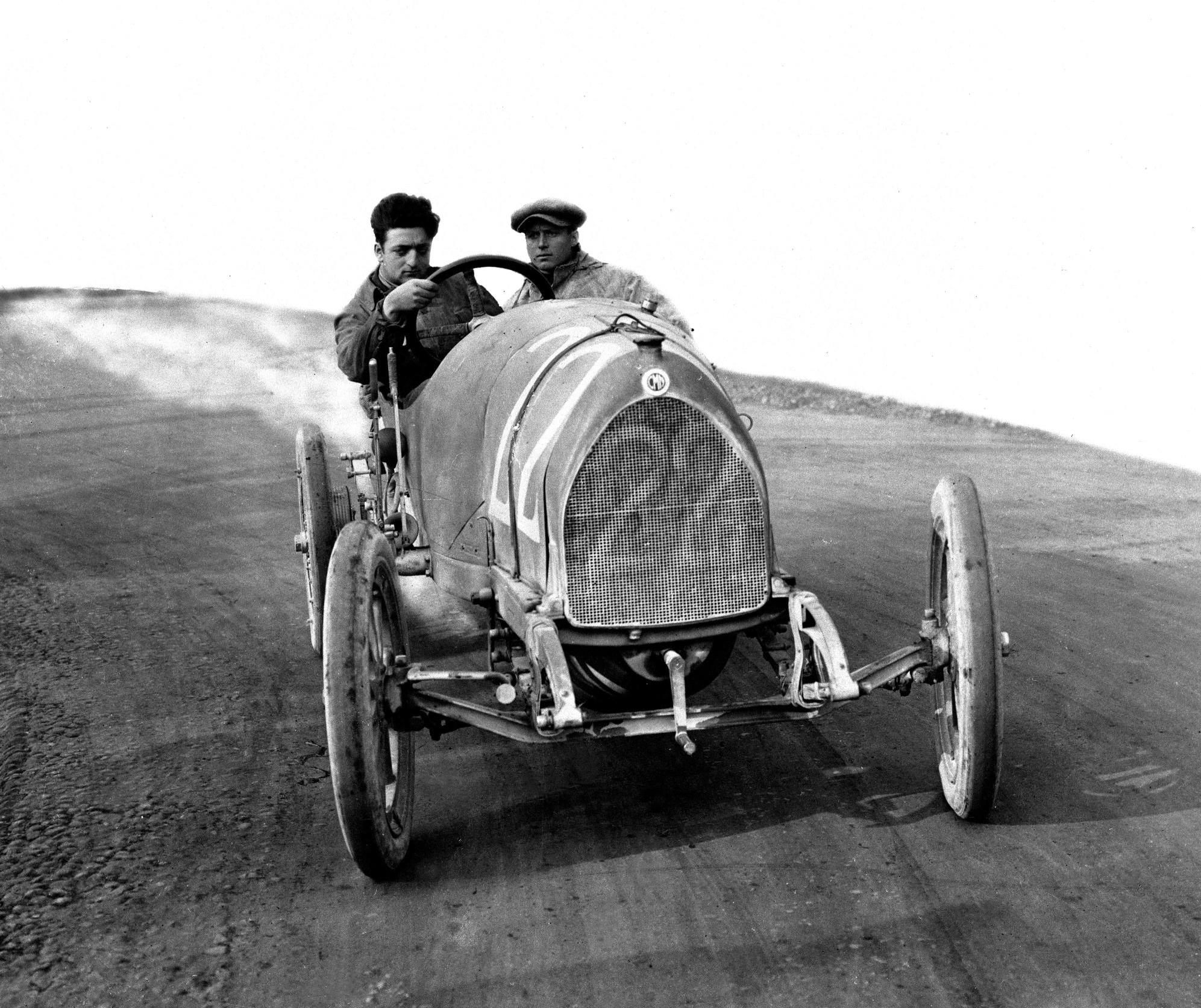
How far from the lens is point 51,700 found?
5973mm

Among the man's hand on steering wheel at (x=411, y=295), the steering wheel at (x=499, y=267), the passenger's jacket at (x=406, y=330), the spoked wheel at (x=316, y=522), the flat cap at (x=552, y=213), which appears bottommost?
the spoked wheel at (x=316, y=522)

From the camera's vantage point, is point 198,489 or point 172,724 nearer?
point 172,724

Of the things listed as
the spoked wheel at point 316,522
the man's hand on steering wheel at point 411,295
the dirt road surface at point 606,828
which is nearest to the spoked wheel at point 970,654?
the dirt road surface at point 606,828

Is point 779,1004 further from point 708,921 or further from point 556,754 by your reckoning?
point 556,754

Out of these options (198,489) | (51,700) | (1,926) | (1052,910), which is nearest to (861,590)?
(1052,910)

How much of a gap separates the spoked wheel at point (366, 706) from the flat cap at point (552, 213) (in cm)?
333

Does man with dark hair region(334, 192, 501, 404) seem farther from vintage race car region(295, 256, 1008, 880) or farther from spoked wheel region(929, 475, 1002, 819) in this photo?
spoked wheel region(929, 475, 1002, 819)

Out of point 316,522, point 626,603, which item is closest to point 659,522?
point 626,603

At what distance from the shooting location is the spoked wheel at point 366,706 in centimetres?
390

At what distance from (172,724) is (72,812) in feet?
3.09

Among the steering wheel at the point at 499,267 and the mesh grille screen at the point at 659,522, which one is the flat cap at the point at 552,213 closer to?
the steering wheel at the point at 499,267

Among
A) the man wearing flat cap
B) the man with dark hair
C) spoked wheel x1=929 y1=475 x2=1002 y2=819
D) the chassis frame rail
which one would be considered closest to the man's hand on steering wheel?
the man with dark hair

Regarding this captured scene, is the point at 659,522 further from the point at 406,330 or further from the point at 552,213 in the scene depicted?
the point at 552,213

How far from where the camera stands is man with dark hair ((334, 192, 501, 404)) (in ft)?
20.1
